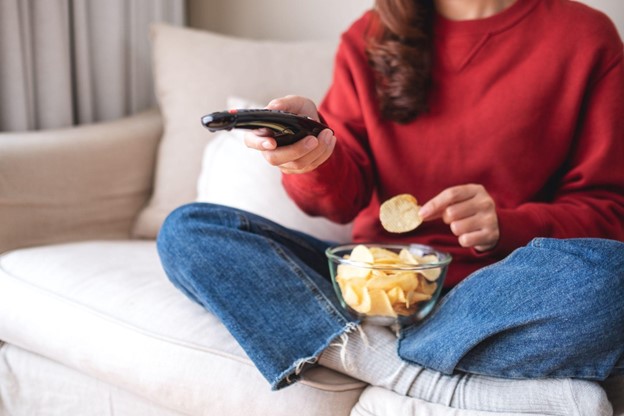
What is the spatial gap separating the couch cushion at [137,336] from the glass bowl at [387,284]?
0.11m

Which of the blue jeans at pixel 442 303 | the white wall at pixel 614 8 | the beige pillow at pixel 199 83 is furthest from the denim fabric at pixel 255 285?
the white wall at pixel 614 8

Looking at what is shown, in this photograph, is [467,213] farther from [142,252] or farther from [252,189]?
[142,252]

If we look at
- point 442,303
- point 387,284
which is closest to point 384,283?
point 387,284

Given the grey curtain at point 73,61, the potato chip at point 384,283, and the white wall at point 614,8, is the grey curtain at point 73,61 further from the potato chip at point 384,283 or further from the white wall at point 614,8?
the white wall at point 614,8

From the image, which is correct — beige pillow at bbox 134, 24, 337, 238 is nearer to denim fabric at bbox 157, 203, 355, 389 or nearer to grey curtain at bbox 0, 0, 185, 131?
grey curtain at bbox 0, 0, 185, 131

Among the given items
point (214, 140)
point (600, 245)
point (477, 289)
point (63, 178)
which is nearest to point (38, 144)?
point (63, 178)

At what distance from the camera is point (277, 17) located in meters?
2.18

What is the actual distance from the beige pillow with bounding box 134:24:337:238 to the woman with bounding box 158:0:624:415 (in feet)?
1.23

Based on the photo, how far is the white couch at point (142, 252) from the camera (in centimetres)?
108

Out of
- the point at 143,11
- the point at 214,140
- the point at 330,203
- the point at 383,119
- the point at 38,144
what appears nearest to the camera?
the point at 330,203

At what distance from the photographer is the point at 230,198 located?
59.6 inches

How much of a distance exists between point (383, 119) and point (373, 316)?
1.33ft

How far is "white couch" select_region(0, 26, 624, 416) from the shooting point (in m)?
1.08

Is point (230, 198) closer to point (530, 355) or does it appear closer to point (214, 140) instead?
point (214, 140)
